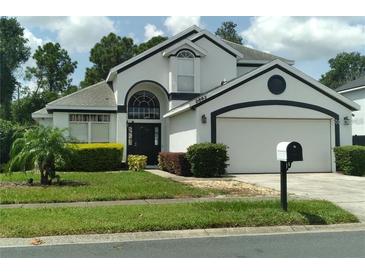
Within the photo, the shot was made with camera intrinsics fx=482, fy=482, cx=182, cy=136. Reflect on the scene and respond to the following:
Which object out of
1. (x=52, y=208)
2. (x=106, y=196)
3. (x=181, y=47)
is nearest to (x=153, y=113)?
(x=181, y=47)

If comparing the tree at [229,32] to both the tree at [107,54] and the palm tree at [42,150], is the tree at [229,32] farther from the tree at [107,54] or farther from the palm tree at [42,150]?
the palm tree at [42,150]

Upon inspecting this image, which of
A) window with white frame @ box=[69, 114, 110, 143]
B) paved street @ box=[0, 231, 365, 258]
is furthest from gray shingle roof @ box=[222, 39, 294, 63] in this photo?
paved street @ box=[0, 231, 365, 258]

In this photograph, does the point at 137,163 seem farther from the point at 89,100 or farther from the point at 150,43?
the point at 150,43

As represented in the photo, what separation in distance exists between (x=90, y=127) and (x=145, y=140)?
292cm

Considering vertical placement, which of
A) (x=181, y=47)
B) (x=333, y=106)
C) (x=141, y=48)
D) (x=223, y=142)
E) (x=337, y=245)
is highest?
(x=141, y=48)

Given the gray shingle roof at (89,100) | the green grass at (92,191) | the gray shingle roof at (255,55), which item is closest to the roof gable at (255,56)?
the gray shingle roof at (255,55)

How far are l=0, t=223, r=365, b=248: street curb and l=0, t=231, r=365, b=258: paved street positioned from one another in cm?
23

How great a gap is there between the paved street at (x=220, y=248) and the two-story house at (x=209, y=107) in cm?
1178

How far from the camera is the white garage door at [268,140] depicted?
20188 mm

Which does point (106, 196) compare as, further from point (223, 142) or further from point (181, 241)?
point (223, 142)

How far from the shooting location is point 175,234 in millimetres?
8344

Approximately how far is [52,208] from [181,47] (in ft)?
51.4

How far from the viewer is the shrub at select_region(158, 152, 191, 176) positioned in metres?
19.0

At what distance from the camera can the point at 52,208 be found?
33.6 feet
